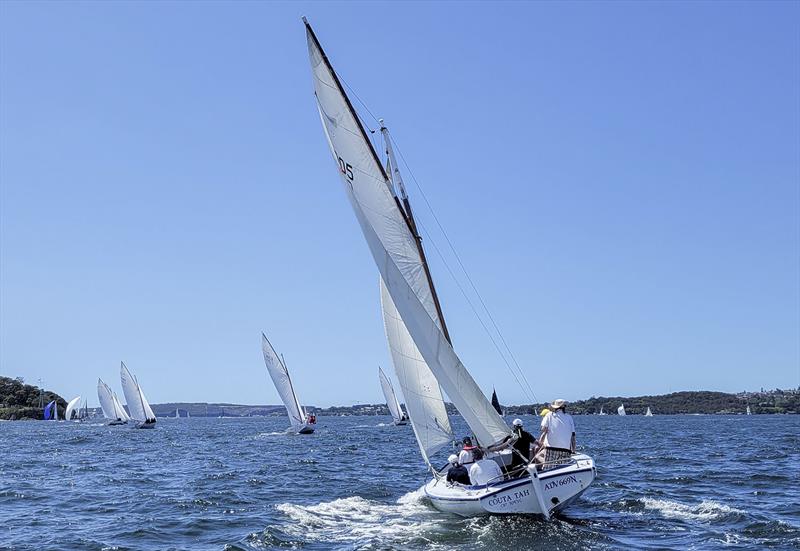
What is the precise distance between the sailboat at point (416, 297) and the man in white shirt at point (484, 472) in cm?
17

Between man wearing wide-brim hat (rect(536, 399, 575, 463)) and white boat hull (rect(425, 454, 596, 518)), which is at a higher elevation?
man wearing wide-brim hat (rect(536, 399, 575, 463))

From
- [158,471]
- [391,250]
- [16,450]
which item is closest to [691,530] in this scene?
[391,250]

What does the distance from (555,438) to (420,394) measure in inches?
227

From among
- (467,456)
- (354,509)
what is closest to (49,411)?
(354,509)

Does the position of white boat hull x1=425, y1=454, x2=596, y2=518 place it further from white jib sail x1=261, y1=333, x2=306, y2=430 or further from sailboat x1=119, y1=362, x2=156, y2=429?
sailboat x1=119, y1=362, x2=156, y2=429

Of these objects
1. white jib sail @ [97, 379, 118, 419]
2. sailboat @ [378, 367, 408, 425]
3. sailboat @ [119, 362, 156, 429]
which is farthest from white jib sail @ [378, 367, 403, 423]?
white jib sail @ [97, 379, 118, 419]

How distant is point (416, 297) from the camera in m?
21.0

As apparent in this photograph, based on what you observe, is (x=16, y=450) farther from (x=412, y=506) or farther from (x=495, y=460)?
(x=495, y=460)

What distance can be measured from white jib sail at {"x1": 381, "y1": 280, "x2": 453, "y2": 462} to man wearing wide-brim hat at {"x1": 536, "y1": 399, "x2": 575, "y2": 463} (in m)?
5.13

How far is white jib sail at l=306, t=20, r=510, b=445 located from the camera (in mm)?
21094

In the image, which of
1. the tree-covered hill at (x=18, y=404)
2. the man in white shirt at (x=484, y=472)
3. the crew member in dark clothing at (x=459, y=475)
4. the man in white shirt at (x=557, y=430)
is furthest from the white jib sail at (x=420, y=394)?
the tree-covered hill at (x=18, y=404)

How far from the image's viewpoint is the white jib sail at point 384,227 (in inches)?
830

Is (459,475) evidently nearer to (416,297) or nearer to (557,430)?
(557,430)

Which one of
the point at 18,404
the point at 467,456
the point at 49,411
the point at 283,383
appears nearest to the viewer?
the point at 467,456
